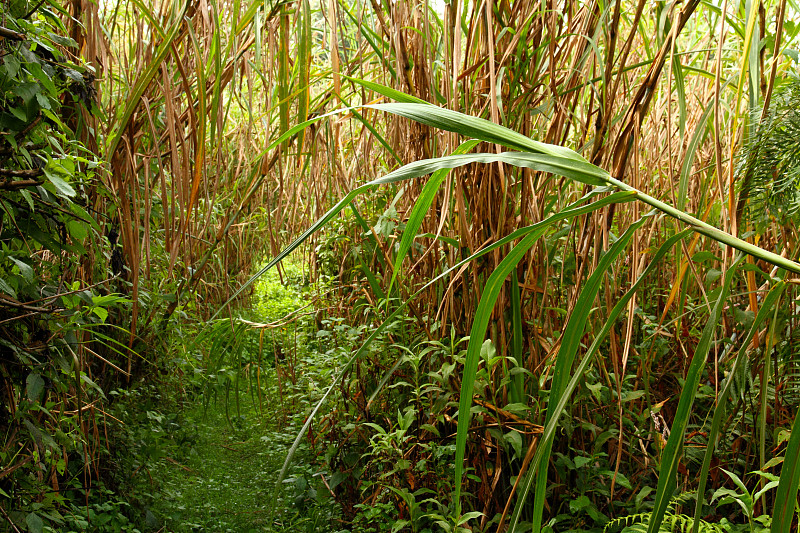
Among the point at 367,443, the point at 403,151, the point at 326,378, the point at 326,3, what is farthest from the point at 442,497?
the point at 326,3

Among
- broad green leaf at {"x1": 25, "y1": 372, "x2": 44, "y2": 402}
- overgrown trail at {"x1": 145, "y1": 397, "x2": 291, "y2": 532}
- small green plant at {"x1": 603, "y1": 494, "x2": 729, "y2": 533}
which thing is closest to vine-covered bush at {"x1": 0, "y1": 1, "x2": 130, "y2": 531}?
broad green leaf at {"x1": 25, "y1": 372, "x2": 44, "y2": 402}

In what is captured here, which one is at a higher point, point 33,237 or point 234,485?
point 33,237

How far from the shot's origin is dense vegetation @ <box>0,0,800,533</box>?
0.68 m

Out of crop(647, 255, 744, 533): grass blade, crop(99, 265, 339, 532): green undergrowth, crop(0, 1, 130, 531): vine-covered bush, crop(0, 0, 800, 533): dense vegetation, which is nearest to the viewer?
crop(647, 255, 744, 533): grass blade

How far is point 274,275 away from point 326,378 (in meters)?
2.89

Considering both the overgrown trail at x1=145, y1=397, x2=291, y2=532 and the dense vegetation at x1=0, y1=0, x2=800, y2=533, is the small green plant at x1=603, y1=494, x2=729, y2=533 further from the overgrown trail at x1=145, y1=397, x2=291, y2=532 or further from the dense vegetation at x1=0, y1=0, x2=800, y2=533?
the overgrown trail at x1=145, y1=397, x2=291, y2=532

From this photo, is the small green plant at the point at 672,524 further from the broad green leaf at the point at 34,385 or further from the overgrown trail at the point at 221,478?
the overgrown trail at the point at 221,478

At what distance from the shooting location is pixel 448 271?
434 mm

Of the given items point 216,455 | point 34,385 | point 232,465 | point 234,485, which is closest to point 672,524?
point 34,385

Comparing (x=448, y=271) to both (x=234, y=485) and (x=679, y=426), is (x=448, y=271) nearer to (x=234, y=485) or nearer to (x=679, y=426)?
(x=679, y=426)

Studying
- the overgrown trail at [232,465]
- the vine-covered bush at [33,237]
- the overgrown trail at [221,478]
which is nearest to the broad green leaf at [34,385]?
the vine-covered bush at [33,237]

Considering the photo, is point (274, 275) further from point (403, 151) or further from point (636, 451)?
point (636, 451)

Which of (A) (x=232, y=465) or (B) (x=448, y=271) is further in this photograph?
(A) (x=232, y=465)

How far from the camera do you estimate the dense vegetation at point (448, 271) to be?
68 centimetres
